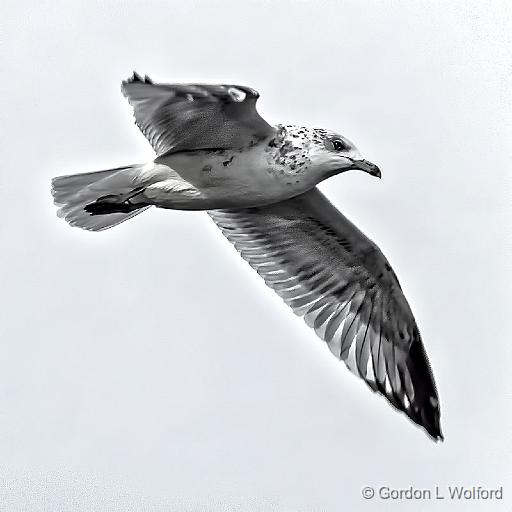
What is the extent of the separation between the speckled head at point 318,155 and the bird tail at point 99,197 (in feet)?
2.98

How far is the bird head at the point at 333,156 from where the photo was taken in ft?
20.9

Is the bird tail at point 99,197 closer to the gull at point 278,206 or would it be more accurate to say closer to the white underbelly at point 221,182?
the gull at point 278,206

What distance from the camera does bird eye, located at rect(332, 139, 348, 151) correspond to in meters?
6.44

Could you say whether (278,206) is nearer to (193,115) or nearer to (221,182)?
(221,182)

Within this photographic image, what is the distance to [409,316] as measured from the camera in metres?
7.66

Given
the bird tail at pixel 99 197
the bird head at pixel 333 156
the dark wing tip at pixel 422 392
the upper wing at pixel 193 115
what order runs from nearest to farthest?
the upper wing at pixel 193 115 < the bird head at pixel 333 156 < the bird tail at pixel 99 197 < the dark wing tip at pixel 422 392

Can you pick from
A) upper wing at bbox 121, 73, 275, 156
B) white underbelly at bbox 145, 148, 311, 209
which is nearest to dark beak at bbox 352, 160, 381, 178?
white underbelly at bbox 145, 148, 311, 209

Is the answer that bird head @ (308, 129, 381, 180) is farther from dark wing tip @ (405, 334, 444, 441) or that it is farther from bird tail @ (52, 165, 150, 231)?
dark wing tip @ (405, 334, 444, 441)

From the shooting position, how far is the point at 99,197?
7.09 metres

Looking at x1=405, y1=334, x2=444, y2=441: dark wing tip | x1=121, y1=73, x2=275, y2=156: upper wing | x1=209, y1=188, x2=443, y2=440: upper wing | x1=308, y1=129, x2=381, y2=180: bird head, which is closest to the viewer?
x1=121, y1=73, x2=275, y2=156: upper wing

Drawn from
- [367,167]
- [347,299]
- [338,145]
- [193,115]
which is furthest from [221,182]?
[347,299]

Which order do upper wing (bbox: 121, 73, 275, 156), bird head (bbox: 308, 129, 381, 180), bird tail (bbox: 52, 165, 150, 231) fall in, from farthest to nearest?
bird tail (bbox: 52, 165, 150, 231) → bird head (bbox: 308, 129, 381, 180) → upper wing (bbox: 121, 73, 275, 156)

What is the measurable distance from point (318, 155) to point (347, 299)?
1598 mm

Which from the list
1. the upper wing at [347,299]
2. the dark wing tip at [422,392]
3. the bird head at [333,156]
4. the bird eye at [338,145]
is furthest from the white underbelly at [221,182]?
the dark wing tip at [422,392]
